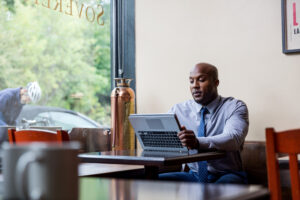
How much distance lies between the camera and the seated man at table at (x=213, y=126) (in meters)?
2.62

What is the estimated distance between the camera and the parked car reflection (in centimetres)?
314

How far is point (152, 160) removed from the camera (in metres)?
2.04

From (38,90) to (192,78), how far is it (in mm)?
1035

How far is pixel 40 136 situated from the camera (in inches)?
83.0

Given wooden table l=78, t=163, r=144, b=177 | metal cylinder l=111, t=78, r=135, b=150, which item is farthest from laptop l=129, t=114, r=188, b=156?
metal cylinder l=111, t=78, r=135, b=150

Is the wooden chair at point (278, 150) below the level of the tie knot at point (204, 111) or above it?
below

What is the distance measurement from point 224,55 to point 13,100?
4.83 ft

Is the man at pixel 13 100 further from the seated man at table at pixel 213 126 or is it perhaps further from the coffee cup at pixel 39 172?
the coffee cup at pixel 39 172

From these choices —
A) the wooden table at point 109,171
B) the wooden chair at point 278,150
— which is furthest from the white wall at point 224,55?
Answer: the wooden chair at point 278,150

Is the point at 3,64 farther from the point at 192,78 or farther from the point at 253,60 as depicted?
the point at 253,60

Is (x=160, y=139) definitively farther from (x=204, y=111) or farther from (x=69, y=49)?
(x=69, y=49)

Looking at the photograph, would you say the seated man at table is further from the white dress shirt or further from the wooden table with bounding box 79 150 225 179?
the wooden table with bounding box 79 150 225 179

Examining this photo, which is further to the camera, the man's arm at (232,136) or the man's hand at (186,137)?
the man's arm at (232,136)

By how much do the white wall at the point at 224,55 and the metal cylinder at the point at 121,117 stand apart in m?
0.26
